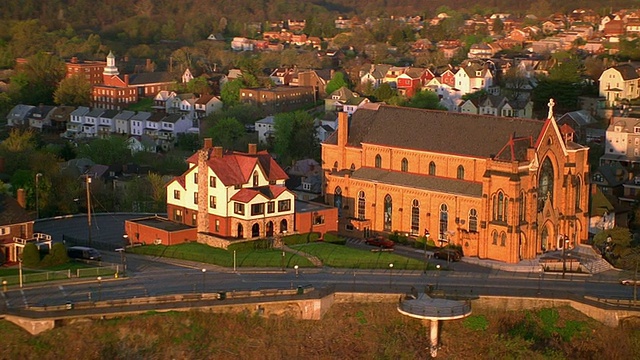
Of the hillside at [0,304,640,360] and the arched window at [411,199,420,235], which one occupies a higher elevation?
A: the arched window at [411,199,420,235]

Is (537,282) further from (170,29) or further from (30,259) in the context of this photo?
(170,29)

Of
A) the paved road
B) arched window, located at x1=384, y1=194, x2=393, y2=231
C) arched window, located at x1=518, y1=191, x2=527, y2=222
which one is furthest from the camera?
arched window, located at x1=384, y1=194, x2=393, y2=231

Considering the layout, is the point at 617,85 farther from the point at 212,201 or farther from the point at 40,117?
the point at 40,117

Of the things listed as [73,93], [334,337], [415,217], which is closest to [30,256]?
[334,337]

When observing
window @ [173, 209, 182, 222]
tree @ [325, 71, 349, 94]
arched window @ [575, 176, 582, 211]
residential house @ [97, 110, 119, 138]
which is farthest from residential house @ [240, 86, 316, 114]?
arched window @ [575, 176, 582, 211]

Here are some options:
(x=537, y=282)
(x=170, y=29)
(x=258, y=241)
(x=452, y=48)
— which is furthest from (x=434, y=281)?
(x=170, y=29)

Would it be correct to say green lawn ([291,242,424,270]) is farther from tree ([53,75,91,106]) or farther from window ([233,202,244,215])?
tree ([53,75,91,106])
